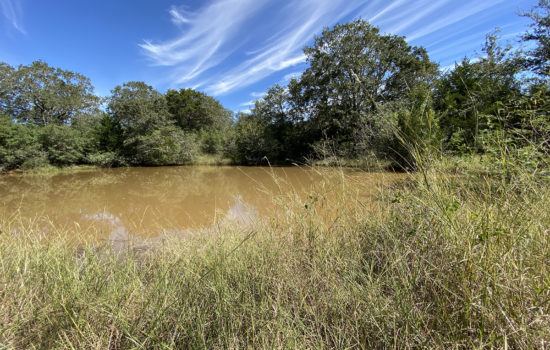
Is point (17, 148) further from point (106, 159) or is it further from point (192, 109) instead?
point (192, 109)

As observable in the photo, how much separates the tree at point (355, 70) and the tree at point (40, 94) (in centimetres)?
2130

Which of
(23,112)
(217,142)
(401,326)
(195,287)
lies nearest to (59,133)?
(23,112)

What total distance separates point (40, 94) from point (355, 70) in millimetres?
24575

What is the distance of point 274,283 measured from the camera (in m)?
1.09

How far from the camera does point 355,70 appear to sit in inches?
484

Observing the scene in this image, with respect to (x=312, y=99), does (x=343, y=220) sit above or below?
below

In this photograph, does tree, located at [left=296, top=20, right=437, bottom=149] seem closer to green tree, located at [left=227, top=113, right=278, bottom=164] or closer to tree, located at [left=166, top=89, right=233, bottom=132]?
green tree, located at [left=227, top=113, right=278, bottom=164]

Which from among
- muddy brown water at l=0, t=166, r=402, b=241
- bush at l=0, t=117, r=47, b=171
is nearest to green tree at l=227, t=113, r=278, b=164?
muddy brown water at l=0, t=166, r=402, b=241

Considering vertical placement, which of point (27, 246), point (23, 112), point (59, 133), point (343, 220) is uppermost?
point (23, 112)

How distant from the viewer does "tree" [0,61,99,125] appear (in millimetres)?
16297

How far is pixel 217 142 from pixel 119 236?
1500 centimetres

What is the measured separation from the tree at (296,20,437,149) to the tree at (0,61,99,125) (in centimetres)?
2130

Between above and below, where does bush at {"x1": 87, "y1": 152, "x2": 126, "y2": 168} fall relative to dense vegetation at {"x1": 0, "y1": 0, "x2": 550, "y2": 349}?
above

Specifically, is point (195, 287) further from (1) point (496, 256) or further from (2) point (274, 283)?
(1) point (496, 256)
